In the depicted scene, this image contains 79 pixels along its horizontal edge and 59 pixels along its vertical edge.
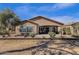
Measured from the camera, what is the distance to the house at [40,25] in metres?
6.60

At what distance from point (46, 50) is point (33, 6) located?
81 centimetres

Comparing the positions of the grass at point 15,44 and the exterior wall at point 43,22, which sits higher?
the exterior wall at point 43,22

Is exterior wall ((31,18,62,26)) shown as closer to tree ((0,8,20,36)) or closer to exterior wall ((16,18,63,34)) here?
exterior wall ((16,18,63,34))

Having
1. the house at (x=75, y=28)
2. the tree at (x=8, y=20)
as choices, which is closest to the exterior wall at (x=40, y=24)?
the tree at (x=8, y=20)

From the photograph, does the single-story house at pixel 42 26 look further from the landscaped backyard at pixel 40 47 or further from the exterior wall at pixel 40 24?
the landscaped backyard at pixel 40 47

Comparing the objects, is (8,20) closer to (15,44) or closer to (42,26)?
(15,44)

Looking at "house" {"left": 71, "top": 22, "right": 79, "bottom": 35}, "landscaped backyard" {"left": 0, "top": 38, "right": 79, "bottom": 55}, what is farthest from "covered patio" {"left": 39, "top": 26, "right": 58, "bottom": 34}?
"house" {"left": 71, "top": 22, "right": 79, "bottom": 35}

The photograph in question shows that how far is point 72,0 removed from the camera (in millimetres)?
6555

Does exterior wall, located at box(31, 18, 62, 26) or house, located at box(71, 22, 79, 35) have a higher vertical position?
exterior wall, located at box(31, 18, 62, 26)

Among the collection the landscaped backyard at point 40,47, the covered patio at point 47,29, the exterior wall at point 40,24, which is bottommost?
the landscaped backyard at point 40,47

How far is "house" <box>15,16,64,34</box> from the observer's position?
6.60 m

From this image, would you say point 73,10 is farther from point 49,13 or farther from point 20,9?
point 20,9

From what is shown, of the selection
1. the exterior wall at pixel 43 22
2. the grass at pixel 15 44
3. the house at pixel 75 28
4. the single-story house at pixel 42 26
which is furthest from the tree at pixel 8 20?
the house at pixel 75 28

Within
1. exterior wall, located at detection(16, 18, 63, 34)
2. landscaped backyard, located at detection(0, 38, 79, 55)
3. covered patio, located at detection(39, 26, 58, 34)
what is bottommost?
landscaped backyard, located at detection(0, 38, 79, 55)
